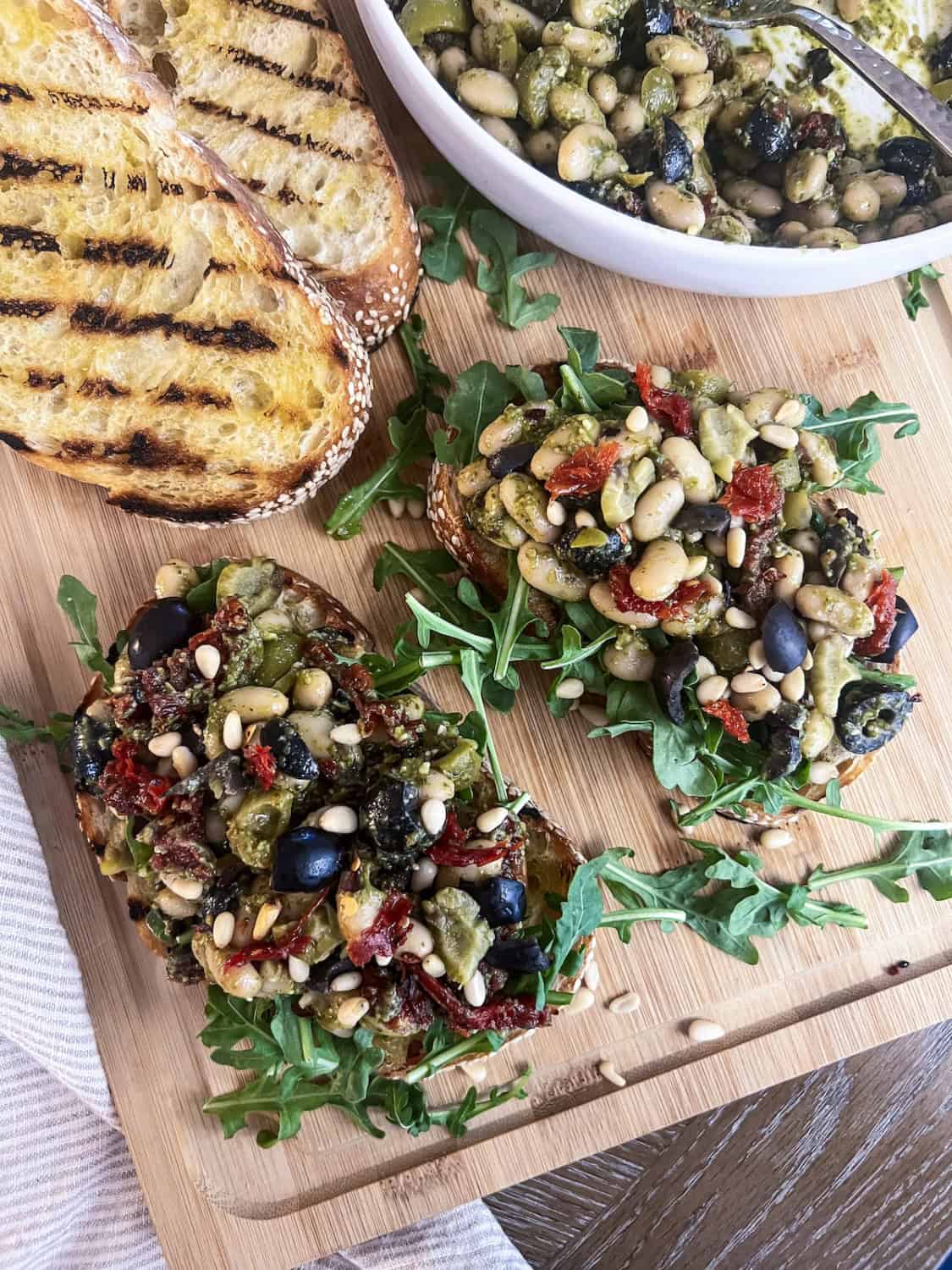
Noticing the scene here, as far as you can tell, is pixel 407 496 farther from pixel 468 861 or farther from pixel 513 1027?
pixel 513 1027

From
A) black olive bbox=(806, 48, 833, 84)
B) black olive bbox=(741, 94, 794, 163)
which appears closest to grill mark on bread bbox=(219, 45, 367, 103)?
black olive bbox=(741, 94, 794, 163)

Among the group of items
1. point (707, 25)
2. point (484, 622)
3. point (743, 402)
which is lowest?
point (484, 622)

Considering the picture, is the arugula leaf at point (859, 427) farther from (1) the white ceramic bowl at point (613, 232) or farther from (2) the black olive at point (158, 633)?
(2) the black olive at point (158, 633)

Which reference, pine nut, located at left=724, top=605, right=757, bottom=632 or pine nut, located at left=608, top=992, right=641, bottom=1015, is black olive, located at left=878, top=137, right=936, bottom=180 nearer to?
pine nut, located at left=724, top=605, right=757, bottom=632

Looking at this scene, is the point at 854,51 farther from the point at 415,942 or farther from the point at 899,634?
the point at 415,942

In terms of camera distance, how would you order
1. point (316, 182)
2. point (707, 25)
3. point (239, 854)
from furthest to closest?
point (316, 182) → point (707, 25) → point (239, 854)

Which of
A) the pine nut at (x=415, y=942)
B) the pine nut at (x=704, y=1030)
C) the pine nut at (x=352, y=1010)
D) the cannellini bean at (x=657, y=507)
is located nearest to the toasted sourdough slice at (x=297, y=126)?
the cannellini bean at (x=657, y=507)

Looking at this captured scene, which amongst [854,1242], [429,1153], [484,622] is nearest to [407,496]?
[484,622]
